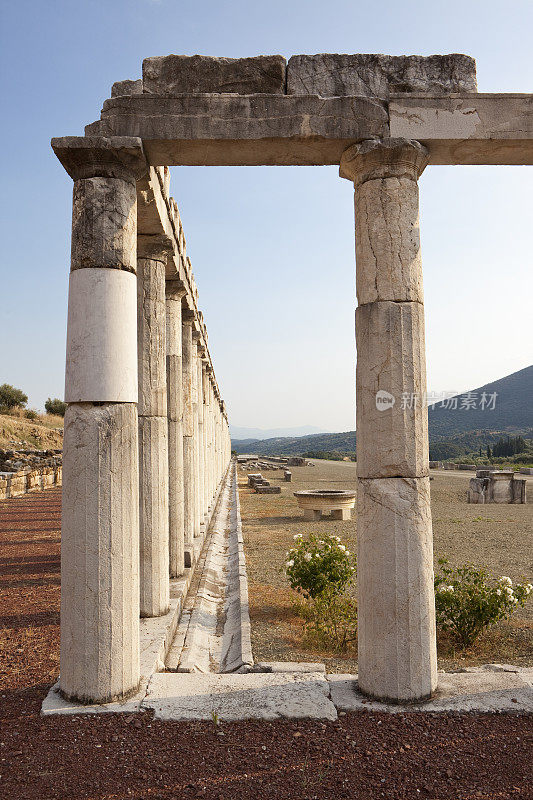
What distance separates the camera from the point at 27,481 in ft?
83.6

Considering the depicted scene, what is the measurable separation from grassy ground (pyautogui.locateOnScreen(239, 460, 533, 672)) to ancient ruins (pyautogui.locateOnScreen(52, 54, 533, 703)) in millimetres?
2134

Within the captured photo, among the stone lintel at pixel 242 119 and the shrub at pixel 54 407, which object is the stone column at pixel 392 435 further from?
the shrub at pixel 54 407

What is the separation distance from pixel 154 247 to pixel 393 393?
160 inches

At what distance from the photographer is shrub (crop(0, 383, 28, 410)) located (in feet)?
172

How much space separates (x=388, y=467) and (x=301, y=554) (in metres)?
3.69

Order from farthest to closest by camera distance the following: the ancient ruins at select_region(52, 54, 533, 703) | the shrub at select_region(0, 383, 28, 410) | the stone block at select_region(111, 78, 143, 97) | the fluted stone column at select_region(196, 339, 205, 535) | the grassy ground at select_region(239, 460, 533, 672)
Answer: the shrub at select_region(0, 383, 28, 410), the fluted stone column at select_region(196, 339, 205, 535), the grassy ground at select_region(239, 460, 533, 672), the stone block at select_region(111, 78, 143, 97), the ancient ruins at select_region(52, 54, 533, 703)

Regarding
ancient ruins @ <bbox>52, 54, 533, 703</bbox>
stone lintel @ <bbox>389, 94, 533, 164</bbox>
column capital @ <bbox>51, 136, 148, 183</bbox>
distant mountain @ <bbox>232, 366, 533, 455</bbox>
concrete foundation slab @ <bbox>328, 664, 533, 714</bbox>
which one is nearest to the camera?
concrete foundation slab @ <bbox>328, 664, 533, 714</bbox>

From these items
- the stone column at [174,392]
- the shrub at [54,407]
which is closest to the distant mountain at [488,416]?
the shrub at [54,407]

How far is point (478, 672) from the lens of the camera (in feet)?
17.9

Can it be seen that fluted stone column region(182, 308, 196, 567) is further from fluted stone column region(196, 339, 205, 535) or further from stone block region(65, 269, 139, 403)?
stone block region(65, 269, 139, 403)

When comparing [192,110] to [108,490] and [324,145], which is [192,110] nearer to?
[324,145]

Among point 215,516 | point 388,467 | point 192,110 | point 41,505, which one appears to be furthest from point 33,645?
point 41,505

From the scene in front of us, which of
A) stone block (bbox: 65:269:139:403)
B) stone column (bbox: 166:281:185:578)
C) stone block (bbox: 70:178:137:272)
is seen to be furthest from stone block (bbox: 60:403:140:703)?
stone column (bbox: 166:281:185:578)

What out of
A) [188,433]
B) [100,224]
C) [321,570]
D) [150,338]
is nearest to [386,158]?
[100,224]
